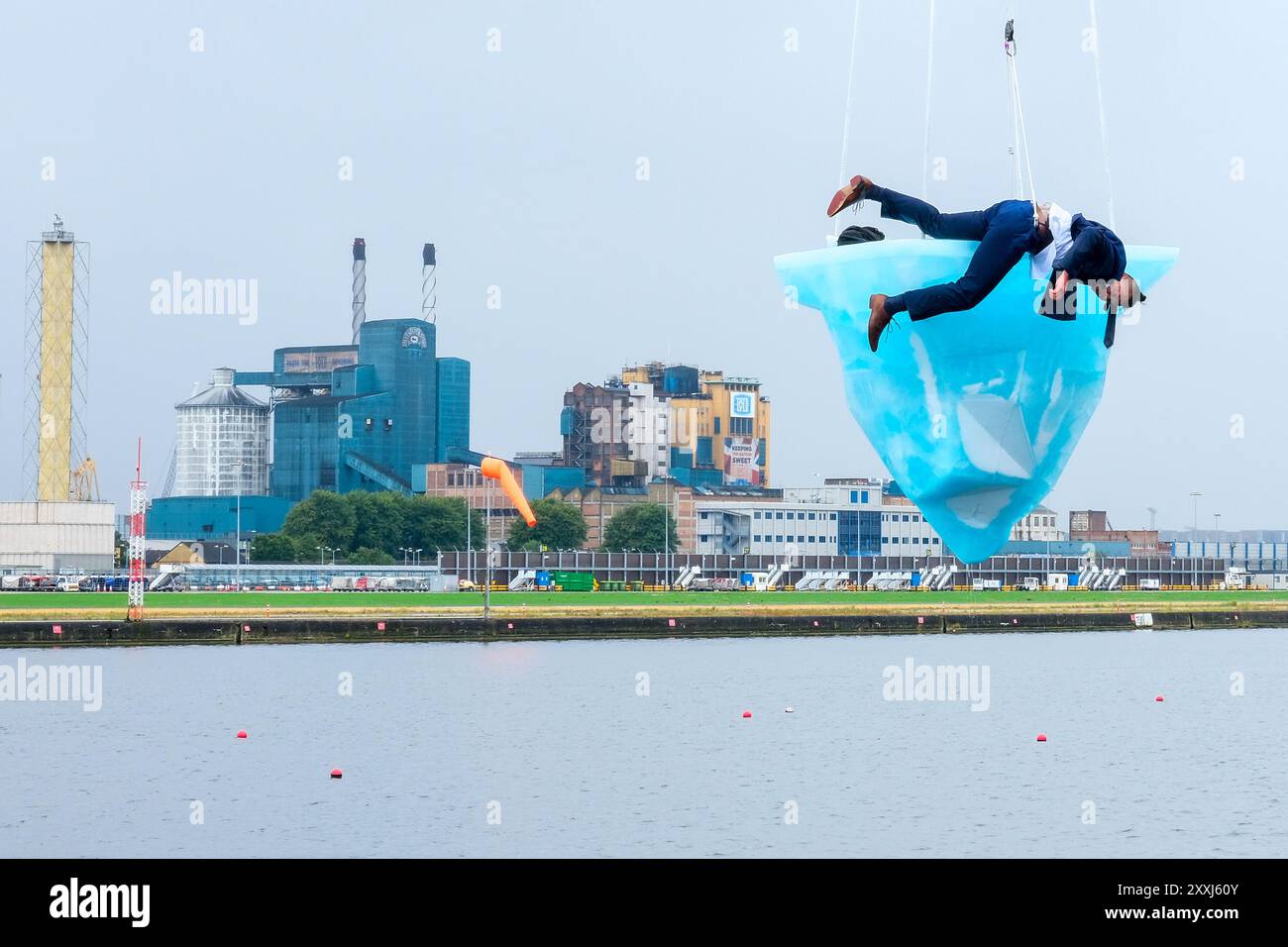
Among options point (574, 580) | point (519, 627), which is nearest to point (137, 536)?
point (519, 627)

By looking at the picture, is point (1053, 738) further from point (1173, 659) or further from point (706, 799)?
point (1173, 659)

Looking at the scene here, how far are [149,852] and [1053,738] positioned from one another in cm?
3414

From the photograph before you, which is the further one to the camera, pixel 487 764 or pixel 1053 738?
pixel 1053 738

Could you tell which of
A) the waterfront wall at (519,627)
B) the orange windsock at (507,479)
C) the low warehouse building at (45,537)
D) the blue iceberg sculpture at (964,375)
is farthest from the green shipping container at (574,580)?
the blue iceberg sculpture at (964,375)

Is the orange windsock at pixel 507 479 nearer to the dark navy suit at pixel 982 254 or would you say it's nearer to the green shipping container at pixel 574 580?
the dark navy suit at pixel 982 254

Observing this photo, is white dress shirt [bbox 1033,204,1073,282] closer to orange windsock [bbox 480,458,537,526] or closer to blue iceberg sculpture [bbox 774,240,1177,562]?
blue iceberg sculpture [bbox 774,240,1177,562]

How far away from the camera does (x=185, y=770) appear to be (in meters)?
54.6

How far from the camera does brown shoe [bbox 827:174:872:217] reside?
710 inches

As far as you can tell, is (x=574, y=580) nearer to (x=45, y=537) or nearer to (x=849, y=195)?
(x=45, y=537)

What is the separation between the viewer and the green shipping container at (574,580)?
184m
